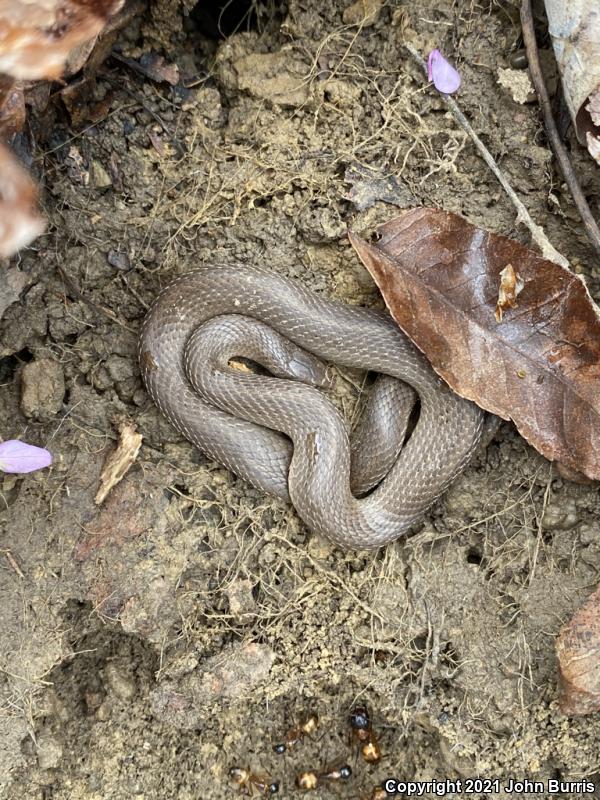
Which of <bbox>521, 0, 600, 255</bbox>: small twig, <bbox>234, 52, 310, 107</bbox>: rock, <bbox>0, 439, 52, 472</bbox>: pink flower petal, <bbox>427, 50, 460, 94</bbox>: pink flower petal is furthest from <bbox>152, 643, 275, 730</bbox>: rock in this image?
<bbox>427, 50, 460, 94</bbox>: pink flower petal

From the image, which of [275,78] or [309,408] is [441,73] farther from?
[309,408]

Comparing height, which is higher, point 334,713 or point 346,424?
point 346,424

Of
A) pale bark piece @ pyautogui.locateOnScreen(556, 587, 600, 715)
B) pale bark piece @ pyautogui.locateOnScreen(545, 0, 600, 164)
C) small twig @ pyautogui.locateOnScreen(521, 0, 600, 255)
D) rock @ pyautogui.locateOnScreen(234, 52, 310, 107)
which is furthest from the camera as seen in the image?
rock @ pyautogui.locateOnScreen(234, 52, 310, 107)

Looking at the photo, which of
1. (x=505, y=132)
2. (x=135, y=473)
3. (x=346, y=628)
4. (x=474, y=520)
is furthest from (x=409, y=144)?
(x=346, y=628)

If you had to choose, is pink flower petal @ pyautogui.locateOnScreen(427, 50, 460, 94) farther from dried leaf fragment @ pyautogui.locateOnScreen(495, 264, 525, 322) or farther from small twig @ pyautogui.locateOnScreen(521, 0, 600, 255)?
dried leaf fragment @ pyautogui.locateOnScreen(495, 264, 525, 322)

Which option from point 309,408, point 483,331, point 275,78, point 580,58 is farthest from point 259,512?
point 580,58

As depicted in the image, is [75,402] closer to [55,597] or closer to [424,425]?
[55,597]

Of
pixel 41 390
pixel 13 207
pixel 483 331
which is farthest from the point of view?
pixel 41 390
